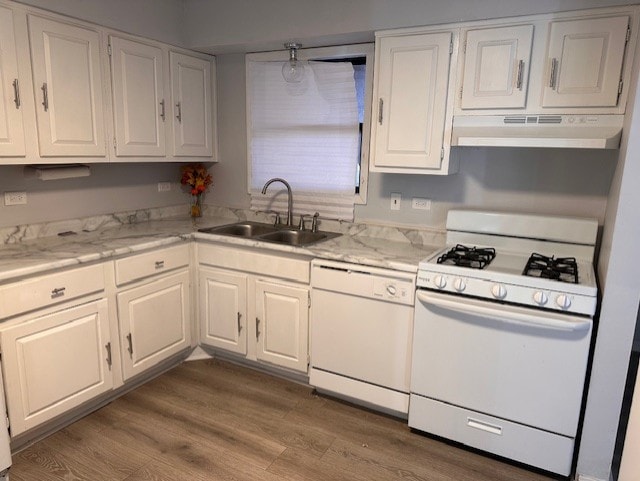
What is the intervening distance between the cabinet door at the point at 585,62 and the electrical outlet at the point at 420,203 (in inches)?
35.1

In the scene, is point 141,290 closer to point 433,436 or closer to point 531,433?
point 433,436

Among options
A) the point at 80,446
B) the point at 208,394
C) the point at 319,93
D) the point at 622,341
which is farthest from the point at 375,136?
the point at 80,446

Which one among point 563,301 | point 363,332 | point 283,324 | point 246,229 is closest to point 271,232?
point 246,229

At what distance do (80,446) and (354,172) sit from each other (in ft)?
7.37

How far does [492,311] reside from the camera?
2068 mm

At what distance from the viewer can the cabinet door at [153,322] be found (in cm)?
265

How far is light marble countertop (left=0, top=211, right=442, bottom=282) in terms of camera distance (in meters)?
2.27

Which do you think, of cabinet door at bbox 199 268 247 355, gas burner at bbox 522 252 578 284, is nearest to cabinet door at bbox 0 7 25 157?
cabinet door at bbox 199 268 247 355

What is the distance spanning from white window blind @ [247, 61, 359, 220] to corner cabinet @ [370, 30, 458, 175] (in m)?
0.48

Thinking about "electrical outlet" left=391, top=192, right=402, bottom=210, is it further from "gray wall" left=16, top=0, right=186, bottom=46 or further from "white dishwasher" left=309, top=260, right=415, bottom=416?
"gray wall" left=16, top=0, right=186, bottom=46

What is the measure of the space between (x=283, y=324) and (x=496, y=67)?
1.86 m

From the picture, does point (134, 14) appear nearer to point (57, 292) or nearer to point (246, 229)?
point (246, 229)

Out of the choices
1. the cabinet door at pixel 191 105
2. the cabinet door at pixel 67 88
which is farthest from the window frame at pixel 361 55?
the cabinet door at pixel 67 88

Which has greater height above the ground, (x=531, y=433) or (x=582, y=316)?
(x=582, y=316)
